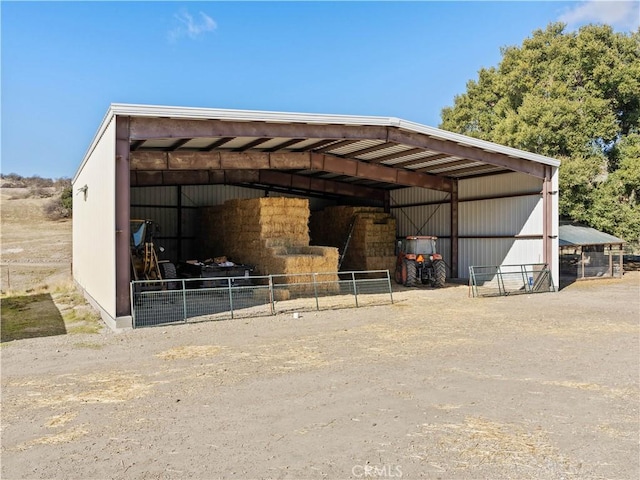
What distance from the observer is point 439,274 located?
17.9 m

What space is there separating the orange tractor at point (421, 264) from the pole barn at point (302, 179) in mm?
2406

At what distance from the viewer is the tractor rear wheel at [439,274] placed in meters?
17.9

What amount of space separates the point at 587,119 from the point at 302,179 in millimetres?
13873

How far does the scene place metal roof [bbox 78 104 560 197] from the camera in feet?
36.4

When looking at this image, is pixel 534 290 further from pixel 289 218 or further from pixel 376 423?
pixel 376 423

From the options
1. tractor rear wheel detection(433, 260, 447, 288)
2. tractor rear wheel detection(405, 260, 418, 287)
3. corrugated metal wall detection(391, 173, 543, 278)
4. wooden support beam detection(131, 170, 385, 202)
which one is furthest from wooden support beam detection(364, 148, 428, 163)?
wooden support beam detection(131, 170, 385, 202)

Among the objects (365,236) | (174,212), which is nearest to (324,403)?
(365,236)

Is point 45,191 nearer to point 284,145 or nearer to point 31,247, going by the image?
point 31,247

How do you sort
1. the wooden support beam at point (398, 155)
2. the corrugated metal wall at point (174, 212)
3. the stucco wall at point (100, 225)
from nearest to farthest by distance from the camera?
the stucco wall at point (100, 225), the wooden support beam at point (398, 155), the corrugated metal wall at point (174, 212)

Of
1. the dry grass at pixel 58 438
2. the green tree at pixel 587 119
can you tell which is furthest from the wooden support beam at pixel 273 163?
the dry grass at pixel 58 438

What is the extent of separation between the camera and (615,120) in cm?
2377

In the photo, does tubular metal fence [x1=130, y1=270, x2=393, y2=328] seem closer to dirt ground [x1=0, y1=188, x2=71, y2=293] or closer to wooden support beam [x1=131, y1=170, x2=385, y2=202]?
wooden support beam [x1=131, y1=170, x2=385, y2=202]

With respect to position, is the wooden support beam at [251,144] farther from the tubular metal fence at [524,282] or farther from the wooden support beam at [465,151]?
the tubular metal fence at [524,282]

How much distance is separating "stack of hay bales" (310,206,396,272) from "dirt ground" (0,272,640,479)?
10915 millimetres
